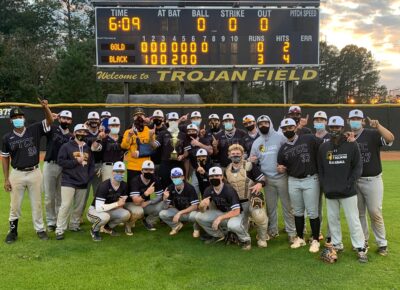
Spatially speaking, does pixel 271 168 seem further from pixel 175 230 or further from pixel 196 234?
pixel 175 230

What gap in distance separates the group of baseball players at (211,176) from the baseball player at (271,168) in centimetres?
2

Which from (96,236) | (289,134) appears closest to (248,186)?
(289,134)

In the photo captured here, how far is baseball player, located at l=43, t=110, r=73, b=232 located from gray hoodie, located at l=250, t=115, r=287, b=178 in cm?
325

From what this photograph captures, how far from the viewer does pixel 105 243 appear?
603cm

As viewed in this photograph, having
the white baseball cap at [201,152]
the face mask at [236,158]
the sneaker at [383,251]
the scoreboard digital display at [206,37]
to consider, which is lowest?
the sneaker at [383,251]

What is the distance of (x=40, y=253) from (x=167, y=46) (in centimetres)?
1098

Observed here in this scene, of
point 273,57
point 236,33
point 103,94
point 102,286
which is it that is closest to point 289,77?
point 273,57

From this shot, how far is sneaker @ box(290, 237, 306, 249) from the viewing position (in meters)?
5.74

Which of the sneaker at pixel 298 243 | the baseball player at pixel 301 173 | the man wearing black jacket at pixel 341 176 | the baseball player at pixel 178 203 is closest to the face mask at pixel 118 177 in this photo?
the baseball player at pixel 178 203

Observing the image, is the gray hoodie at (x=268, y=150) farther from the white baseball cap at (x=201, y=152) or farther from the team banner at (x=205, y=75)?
the team banner at (x=205, y=75)

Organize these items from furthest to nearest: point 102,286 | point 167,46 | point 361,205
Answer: point 167,46 < point 361,205 < point 102,286

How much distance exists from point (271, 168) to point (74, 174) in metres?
3.19

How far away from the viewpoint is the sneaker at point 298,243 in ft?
18.8

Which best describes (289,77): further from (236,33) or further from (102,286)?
(102,286)
